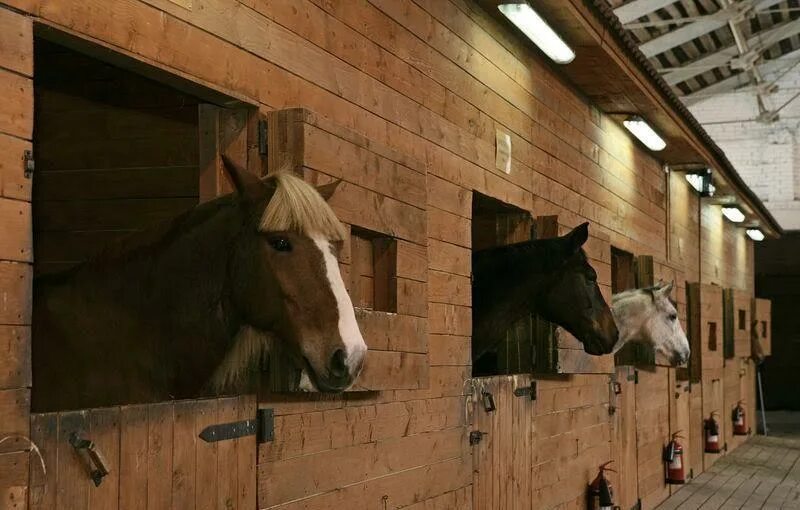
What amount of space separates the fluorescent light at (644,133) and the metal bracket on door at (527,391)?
101 inches

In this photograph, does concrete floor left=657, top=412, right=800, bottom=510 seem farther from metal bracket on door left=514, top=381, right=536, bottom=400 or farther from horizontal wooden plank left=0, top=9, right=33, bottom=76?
horizontal wooden plank left=0, top=9, right=33, bottom=76

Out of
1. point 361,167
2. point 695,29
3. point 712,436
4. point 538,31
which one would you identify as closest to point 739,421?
point 712,436

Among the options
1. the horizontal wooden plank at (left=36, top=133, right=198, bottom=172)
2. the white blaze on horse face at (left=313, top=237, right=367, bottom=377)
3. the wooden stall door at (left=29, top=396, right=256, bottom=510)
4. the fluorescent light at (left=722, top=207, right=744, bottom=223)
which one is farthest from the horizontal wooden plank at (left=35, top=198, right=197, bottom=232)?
the fluorescent light at (left=722, top=207, right=744, bottom=223)

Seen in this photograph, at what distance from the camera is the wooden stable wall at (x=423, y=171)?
7.05 ft

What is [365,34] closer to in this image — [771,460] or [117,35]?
[117,35]

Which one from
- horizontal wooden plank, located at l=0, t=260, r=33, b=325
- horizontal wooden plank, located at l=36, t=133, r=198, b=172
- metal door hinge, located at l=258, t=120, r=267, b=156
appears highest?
horizontal wooden plank, located at l=36, t=133, r=198, b=172

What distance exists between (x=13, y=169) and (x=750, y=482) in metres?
8.38

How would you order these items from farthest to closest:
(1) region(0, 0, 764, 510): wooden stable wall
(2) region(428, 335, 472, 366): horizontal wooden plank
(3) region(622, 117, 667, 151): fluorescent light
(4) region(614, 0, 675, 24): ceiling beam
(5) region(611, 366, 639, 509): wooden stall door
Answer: (4) region(614, 0, 675, 24): ceiling beam, (3) region(622, 117, 667, 151): fluorescent light, (5) region(611, 366, 639, 509): wooden stall door, (2) region(428, 335, 472, 366): horizontal wooden plank, (1) region(0, 0, 764, 510): wooden stable wall

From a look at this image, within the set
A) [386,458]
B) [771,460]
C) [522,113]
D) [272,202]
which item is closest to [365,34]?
[272,202]

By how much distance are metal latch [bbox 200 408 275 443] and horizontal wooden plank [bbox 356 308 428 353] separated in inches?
15.7

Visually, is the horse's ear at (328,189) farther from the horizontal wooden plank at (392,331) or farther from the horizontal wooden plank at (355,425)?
the horizontal wooden plank at (355,425)

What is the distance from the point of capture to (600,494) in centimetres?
602

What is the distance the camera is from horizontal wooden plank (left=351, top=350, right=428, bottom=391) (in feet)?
10.1

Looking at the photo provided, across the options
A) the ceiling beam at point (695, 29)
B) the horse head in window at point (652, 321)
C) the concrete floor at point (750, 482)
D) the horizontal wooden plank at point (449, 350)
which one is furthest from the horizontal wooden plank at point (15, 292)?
the ceiling beam at point (695, 29)
